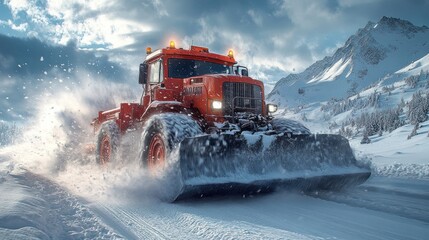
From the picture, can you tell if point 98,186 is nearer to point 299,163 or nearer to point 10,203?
point 10,203

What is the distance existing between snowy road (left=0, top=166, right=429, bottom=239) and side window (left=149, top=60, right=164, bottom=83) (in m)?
3.15

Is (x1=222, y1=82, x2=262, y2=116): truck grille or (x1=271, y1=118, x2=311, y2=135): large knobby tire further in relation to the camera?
(x1=271, y1=118, x2=311, y2=135): large knobby tire

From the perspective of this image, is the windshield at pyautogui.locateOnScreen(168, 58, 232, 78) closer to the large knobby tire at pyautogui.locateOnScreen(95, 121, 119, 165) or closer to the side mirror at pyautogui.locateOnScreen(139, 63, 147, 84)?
the side mirror at pyautogui.locateOnScreen(139, 63, 147, 84)

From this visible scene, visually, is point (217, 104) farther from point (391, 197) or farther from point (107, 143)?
point (107, 143)

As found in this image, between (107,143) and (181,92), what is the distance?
99.5 inches

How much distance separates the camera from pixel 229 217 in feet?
13.5

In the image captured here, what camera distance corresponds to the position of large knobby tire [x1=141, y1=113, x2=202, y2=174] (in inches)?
206

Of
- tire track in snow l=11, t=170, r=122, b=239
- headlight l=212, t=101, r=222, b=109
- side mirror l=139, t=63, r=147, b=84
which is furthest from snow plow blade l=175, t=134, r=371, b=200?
side mirror l=139, t=63, r=147, b=84

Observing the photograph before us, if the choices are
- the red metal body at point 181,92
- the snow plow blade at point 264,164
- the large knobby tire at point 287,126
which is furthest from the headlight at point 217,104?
the snow plow blade at point 264,164

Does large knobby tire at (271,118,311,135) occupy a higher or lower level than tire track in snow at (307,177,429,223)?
higher

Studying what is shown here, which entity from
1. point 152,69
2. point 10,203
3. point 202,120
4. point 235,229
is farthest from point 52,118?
point 235,229

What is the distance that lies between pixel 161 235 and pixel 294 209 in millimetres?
1815

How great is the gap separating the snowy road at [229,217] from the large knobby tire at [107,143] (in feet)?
7.28

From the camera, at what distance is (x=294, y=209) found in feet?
14.9
